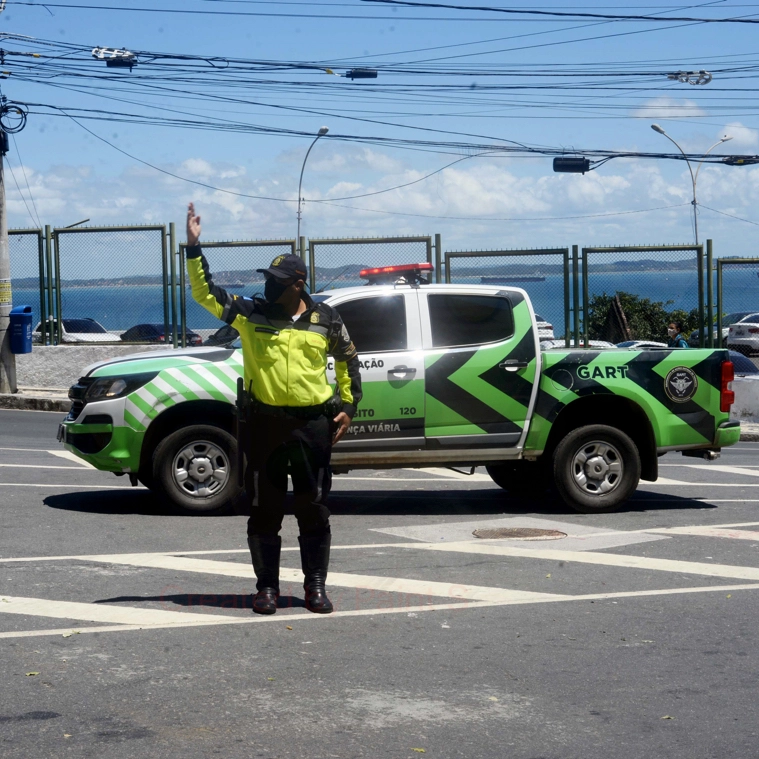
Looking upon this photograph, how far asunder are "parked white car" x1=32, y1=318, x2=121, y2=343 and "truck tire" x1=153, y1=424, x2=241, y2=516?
40.1 ft

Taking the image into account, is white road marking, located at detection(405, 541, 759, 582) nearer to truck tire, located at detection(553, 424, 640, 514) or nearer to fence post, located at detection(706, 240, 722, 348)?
truck tire, located at detection(553, 424, 640, 514)

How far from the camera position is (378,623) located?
19.3 ft

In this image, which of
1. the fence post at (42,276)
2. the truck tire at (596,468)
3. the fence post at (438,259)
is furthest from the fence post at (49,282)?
the truck tire at (596,468)

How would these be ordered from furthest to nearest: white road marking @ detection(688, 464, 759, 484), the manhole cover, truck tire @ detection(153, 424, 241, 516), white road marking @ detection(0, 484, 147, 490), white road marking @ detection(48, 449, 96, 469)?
white road marking @ detection(688, 464, 759, 484), white road marking @ detection(48, 449, 96, 469), white road marking @ detection(0, 484, 147, 490), truck tire @ detection(153, 424, 241, 516), the manhole cover

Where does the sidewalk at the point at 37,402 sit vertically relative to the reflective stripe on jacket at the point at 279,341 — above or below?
below

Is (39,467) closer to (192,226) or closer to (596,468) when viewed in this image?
(596,468)

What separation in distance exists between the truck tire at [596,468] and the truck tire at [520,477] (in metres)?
0.64

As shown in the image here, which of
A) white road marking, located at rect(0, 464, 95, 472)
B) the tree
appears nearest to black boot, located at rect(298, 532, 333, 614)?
white road marking, located at rect(0, 464, 95, 472)

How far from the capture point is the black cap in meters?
6.03

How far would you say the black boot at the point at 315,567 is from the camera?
6.08 metres

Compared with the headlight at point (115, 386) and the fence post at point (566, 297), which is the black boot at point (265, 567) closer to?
the headlight at point (115, 386)

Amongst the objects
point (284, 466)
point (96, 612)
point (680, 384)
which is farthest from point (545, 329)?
point (96, 612)

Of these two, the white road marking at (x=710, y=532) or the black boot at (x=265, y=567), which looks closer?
the black boot at (x=265, y=567)

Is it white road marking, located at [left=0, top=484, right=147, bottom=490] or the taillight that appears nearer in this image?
the taillight
